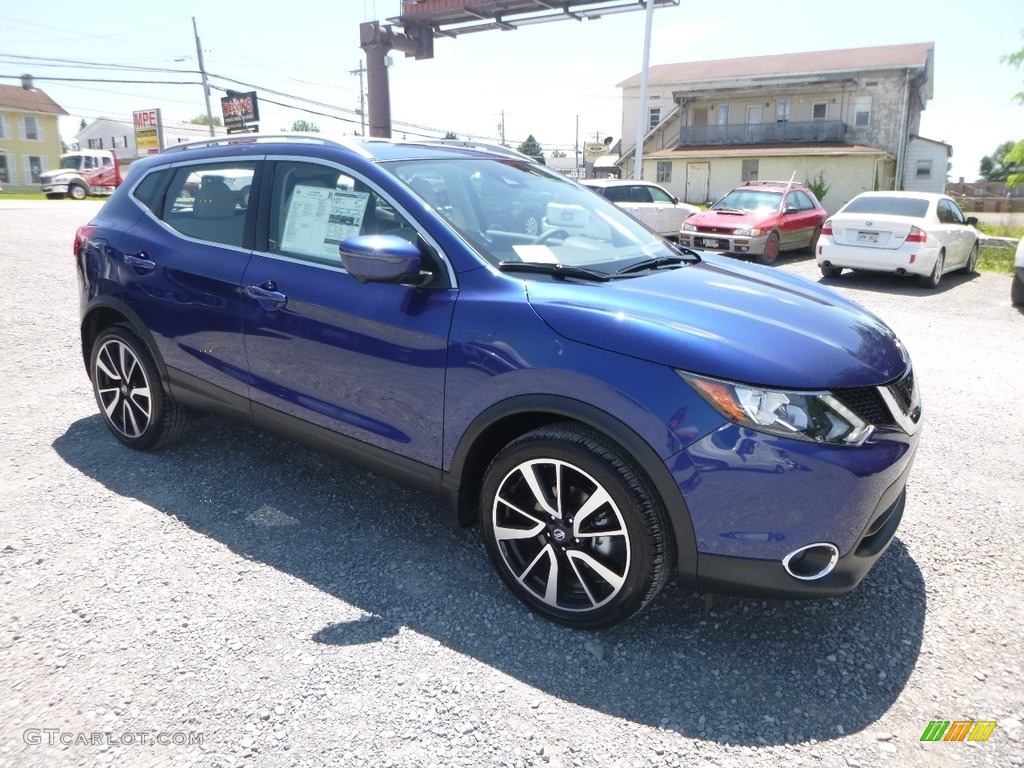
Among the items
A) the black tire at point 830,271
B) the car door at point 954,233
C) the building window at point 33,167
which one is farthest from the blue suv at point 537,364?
the building window at point 33,167

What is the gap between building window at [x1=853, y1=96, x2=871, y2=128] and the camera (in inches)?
1471

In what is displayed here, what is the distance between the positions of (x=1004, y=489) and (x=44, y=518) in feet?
16.5

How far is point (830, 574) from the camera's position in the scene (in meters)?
2.47

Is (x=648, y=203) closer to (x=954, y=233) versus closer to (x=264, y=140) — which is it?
(x=954, y=233)

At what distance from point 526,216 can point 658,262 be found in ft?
2.13

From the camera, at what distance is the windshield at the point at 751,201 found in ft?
48.5

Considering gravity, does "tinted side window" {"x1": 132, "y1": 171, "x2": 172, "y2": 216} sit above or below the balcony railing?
below

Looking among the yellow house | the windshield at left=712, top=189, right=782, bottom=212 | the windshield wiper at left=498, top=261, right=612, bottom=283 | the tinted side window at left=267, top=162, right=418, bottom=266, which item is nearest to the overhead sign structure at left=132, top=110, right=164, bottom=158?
the yellow house

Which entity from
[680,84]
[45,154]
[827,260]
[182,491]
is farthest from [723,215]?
[45,154]

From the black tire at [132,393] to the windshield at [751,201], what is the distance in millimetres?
12746

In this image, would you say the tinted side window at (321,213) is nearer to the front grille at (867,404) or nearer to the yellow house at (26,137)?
the front grille at (867,404)

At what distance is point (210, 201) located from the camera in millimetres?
3916

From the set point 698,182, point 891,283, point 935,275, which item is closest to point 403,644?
point 935,275

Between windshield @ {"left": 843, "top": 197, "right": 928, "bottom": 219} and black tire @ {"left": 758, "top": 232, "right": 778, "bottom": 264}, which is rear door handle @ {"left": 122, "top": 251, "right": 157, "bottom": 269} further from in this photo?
black tire @ {"left": 758, "top": 232, "right": 778, "bottom": 264}
